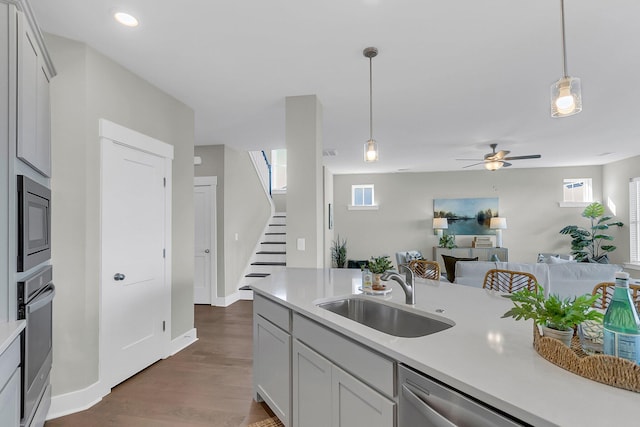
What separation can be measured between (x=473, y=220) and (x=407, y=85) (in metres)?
5.87

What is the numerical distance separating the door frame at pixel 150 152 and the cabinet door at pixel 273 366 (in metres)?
1.23

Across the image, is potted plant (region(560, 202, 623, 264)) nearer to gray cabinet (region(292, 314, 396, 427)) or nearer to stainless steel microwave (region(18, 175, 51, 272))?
gray cabinet (region(292, 314, 396, 427))

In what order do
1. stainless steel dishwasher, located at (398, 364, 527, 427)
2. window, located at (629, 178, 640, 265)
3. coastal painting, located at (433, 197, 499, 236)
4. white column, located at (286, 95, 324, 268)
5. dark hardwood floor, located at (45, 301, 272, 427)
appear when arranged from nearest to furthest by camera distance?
stainless steel dishwasher, located at (398, 364, 527, 427)
dark hardwood floor, located at (45, 301, 272, 427)
white column, located at (286, 95, 324, 268)
window, located at (629, 178, 640, 265)
coastal painting, located at (433, 197, 499, 236)

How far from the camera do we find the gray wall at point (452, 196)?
749 cm

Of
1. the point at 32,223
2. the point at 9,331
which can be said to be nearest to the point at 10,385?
the point at 9,331

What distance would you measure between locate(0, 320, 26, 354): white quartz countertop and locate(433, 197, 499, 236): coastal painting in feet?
26.1

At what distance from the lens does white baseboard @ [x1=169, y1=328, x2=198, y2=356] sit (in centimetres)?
324

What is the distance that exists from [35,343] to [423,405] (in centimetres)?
195

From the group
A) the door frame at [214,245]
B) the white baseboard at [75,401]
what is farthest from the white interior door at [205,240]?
the white baseboard at [75,401]

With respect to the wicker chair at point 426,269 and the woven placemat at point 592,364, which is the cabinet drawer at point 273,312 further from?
the wicker chair at point 426,269

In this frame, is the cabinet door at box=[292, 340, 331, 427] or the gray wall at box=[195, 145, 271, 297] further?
the gray wall at box=[195, 145, 271, 297]

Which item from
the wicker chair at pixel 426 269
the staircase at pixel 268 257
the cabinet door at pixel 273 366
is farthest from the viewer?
the staircase at pixel 268 257

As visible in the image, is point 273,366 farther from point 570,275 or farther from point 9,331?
point 570,275

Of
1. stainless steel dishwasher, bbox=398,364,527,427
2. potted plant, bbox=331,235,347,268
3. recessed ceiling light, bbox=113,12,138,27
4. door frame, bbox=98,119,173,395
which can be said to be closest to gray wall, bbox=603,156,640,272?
potted plant, bbox=331,235,347,268
